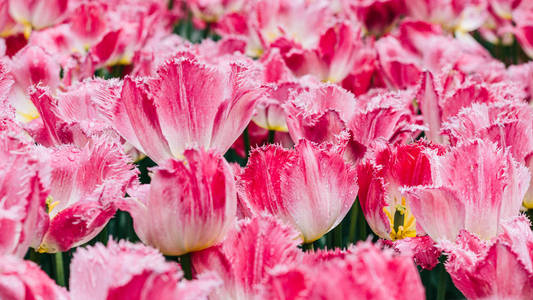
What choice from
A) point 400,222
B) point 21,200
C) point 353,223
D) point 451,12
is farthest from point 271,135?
point 451,12

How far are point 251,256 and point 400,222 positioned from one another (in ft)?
0.80

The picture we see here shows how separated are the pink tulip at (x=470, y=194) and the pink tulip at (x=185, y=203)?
173 mm

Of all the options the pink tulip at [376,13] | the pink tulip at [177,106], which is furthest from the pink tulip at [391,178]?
the pink tulip at [376,13]

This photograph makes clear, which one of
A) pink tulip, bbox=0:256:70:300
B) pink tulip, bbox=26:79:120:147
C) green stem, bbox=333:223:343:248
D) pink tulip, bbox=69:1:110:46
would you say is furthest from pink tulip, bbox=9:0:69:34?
pink tulip, bbox=0:256:70:300

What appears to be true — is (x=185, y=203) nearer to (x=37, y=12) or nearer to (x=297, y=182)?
(x=297, y=182)

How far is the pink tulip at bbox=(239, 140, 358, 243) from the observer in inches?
23.3

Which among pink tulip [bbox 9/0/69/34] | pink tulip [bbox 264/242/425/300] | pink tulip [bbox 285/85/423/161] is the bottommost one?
pink tulip [bbox 264/242/425/300]

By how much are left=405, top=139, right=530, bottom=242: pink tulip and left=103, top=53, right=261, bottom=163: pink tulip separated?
0.62ft

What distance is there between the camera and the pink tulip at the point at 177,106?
619 millimetres

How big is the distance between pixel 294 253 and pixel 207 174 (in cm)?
9

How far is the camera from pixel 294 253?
0.49 metres

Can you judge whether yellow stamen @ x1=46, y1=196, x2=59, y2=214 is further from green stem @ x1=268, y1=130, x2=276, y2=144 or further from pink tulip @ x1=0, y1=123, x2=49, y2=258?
green stem @ x1=268, y1=130, x2=276, y2=144

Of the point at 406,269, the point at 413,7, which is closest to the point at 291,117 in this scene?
the point at 406,269

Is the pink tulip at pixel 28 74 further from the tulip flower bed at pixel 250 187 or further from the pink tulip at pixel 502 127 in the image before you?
the pink tulip at pixel 502 127
